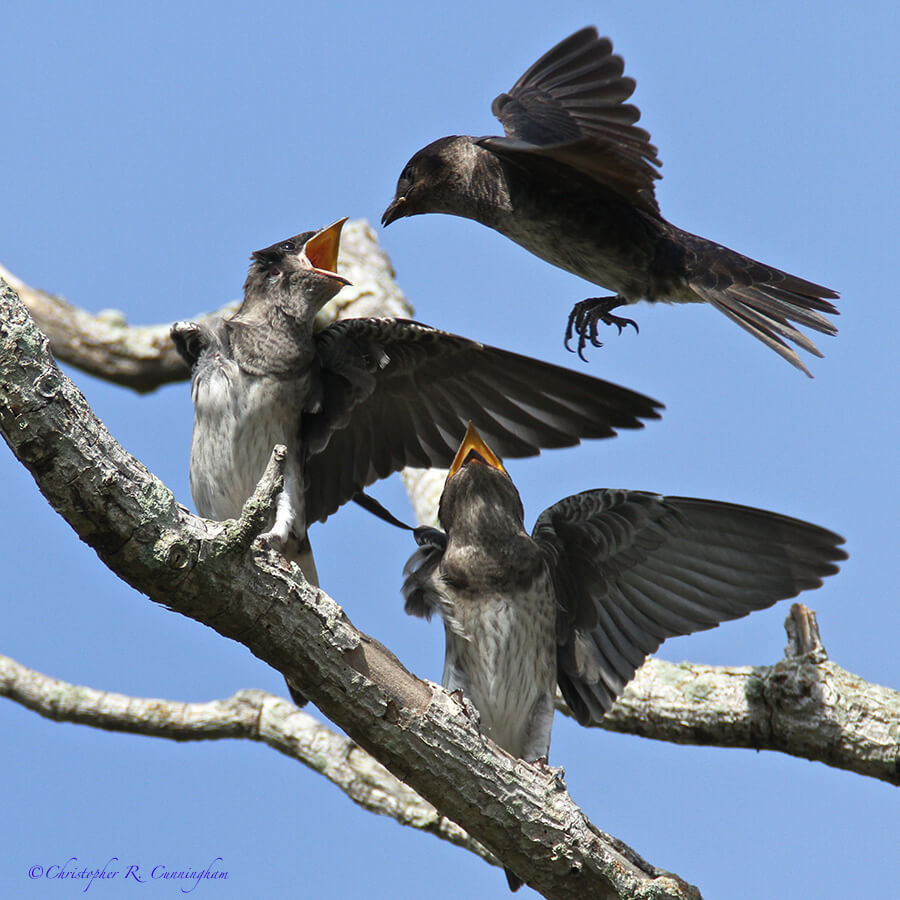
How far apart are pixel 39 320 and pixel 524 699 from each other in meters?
5.33

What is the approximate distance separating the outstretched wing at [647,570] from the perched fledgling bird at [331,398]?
16.6 inches

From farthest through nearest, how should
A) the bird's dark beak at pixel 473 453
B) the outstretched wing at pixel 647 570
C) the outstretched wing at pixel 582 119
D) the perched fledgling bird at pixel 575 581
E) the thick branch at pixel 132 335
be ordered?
1. the thick branch at pixel 132 335
2. the bird's dark beak at pixel 473 453
3. the outstretched wing at pixel 647 570
4. the perched fledgling bird at pixel 575 581
5. the outstretched wing at pixel 582 119

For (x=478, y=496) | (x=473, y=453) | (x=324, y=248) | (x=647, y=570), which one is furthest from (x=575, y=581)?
(x=324, y=248)

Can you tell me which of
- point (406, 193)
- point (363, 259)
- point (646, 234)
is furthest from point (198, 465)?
point (363, 259)

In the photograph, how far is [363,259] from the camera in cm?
871

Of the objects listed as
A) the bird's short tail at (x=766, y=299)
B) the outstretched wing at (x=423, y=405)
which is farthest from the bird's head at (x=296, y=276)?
the bird's short tail at (x=766, y=299)

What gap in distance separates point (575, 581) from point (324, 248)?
6.92ft

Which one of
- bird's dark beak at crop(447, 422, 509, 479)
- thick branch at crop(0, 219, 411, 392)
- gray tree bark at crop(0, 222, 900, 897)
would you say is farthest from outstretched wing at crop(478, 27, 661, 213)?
thick branch at crop(0, 219, 411, 392)

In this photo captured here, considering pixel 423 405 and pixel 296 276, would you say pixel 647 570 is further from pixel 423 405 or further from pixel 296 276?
pixel 296 276

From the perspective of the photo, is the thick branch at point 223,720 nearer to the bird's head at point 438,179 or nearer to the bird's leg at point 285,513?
the bird's leg at point 285,513

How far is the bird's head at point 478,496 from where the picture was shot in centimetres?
568

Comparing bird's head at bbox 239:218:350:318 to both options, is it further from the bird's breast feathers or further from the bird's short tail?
the bird's short tail

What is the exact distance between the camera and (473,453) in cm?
600

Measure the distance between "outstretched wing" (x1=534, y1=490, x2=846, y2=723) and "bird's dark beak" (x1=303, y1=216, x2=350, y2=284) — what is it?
5.57 ft
